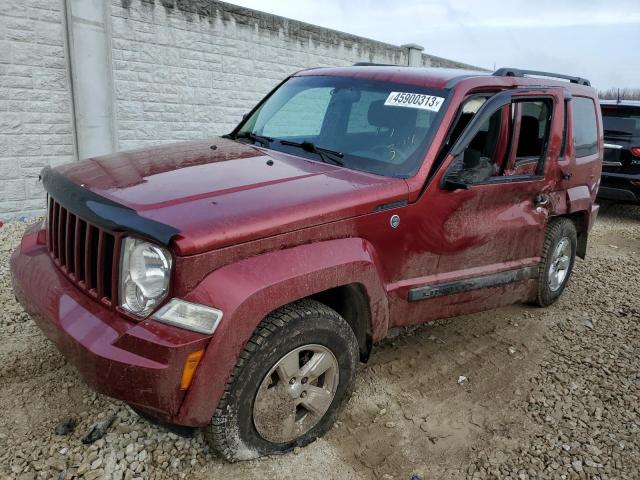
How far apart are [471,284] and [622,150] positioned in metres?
6.07

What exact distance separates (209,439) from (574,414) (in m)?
2.13

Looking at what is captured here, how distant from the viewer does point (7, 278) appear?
449 centimetres

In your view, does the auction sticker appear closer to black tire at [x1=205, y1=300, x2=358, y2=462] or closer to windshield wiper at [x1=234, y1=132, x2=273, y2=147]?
windshield wiper at [x1=234, y1=132, x2=273, y2=147]

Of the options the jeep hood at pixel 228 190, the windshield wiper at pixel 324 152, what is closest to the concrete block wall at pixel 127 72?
the jeep hood at pixel 228 190

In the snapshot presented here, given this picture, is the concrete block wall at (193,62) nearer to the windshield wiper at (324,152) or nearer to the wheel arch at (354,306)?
the windshield wiper at (324,152)

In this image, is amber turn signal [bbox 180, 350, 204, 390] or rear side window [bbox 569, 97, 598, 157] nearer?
amber turn signal [bbox 180, 350, 204, 390]

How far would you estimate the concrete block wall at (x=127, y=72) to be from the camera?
5.96 meters

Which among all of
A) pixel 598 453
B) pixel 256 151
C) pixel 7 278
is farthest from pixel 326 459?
pixel 7 278

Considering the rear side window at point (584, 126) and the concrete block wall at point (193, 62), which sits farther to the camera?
the concrete block wall at point (193, 62)

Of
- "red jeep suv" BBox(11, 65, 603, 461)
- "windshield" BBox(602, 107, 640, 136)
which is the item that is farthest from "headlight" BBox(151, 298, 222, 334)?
"windshield" BBox(602, 107, 640, 136)

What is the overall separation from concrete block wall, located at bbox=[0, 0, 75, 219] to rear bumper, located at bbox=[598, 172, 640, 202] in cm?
770

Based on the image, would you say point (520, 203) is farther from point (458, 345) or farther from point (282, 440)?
point (282, 440)

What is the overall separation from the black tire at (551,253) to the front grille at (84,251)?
3.28 meters

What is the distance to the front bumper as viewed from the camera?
2.04 meters
